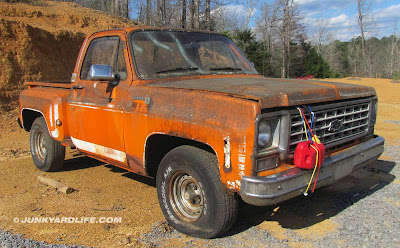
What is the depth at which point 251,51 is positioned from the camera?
102ft

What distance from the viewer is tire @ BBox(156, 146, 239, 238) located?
3.06 meters

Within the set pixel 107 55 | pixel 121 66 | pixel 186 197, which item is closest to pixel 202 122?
pixel 186 197

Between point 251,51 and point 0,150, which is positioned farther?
point 251,51

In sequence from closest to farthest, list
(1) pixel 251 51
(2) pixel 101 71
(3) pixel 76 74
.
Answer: (2) pixel 101 71 → (3) pixel 76 74 → (1) pixel 251 51

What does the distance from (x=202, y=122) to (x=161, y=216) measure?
143 cm

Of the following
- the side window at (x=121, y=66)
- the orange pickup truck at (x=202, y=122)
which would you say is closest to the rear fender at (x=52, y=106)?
the orange pickup truck at (x=202, y=122)

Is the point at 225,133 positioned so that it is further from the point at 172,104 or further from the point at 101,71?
the point at 101,71

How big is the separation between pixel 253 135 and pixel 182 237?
1.36m

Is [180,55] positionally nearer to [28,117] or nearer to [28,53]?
[28,117]

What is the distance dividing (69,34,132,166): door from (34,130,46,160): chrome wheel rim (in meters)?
1.35

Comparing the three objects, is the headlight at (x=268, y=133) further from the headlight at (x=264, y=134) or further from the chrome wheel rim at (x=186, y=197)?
the chrome wheel rim at (x=186, y=197)

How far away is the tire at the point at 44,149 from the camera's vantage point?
5531 mm

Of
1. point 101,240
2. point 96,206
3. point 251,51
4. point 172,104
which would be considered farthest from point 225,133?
point 251,51

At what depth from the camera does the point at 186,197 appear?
3.45 meters
